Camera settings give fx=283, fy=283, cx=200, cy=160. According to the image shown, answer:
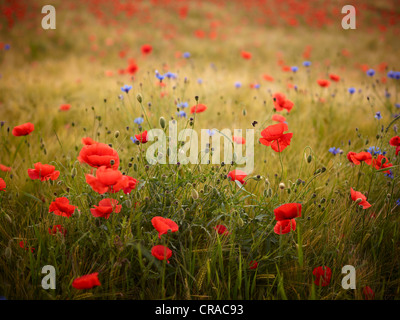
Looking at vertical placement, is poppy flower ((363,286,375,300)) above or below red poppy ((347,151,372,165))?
below

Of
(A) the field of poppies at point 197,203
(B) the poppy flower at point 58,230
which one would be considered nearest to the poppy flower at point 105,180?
(A) the field of poppies at point 197,203

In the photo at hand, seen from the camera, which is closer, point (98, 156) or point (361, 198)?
point (98, 156)

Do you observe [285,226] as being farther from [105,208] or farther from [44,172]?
[44,172]

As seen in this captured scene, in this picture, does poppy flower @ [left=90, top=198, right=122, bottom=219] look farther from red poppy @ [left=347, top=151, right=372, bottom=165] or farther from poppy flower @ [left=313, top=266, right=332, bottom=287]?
red poppy @ [left=347, top=151, right=372, bottom=165]

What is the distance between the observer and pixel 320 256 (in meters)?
1.12

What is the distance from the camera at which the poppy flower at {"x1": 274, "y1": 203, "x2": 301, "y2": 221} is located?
968mm

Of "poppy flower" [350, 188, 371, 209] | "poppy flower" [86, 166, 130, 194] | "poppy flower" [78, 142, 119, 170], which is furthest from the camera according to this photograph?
"poppy flower" [350, 188, 371, 209]

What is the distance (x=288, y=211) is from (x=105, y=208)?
643 mm

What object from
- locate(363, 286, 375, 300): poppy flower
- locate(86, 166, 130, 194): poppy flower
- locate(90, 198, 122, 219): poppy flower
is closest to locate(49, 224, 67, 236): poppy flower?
locate(90, 198, 122, 219): poppy flower

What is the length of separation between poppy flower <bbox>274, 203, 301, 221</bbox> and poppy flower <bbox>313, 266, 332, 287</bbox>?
25cm

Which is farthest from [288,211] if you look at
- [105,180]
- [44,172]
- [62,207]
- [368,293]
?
[44,172]

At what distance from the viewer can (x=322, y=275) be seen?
3.52 feet

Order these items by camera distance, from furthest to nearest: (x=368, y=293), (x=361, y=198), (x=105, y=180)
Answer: (x=361, y=198), (x=368, y=293), (x=105, y=180)

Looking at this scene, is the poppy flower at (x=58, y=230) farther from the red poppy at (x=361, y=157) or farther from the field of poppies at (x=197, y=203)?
the red poppy at (x=361, y=157)
